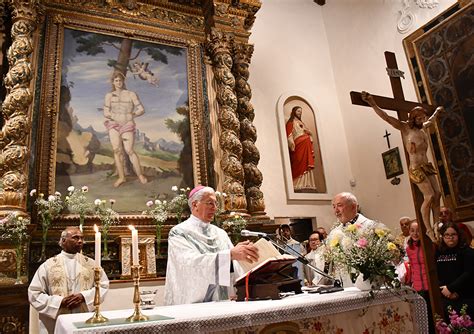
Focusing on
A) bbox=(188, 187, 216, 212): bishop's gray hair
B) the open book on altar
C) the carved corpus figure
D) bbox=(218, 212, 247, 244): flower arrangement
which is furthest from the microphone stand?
bbox=(218, 212, 247, 244): flower arrangement

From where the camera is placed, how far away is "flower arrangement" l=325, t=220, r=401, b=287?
305 cm

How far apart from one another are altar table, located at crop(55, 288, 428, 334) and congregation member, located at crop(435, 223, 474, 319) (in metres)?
2.04

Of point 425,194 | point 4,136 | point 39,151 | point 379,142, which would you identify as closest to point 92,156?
point 39,151

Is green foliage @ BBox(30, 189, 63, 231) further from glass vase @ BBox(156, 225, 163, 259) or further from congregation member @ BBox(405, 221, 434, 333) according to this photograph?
congregation member @ BBox(405, 221, 434, 333)

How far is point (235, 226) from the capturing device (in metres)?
6.67

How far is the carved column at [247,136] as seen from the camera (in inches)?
297

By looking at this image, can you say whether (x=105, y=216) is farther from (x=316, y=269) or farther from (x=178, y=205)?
(x=316, y=269)

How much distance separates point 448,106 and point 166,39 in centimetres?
551

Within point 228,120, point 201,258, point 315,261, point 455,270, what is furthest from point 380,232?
point 228,120

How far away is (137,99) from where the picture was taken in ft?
24.3

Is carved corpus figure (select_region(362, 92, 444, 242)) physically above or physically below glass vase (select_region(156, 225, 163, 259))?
above

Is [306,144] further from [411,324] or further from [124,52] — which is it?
[411,324]

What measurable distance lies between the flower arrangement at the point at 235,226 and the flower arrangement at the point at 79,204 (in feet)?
6.62

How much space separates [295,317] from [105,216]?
426 cm
